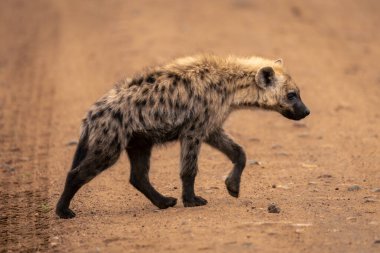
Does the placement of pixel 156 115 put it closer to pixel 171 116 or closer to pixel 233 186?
pixel 171 116

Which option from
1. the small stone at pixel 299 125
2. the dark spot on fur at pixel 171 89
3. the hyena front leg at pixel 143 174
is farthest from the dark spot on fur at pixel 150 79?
the small stone at pixel 299 125

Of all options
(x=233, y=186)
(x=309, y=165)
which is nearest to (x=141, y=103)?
(x=233, y=186)

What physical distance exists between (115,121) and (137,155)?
2.07ft

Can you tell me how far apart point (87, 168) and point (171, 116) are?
0.85 m

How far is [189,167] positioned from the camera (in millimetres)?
6898

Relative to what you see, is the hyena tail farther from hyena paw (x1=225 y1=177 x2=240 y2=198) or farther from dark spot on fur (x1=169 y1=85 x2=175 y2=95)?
hyena paw (x1=225 y1=177 x2=240 y2=198)

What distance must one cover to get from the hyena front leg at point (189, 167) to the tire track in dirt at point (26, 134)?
1.24 meters

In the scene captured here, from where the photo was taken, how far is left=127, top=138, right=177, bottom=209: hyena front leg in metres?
7.03

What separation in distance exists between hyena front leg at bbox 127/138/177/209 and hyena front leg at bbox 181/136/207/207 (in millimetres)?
217

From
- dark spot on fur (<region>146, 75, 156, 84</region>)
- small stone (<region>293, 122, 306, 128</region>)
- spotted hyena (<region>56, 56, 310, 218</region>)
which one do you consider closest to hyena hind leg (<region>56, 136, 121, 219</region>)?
spotted hyena (<region>56, 56, 310, 218</region>)

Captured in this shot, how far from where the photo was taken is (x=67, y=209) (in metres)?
6.81

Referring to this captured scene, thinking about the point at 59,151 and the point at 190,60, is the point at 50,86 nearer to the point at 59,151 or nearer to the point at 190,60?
the point at 59,151

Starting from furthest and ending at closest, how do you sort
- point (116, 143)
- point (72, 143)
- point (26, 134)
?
point (26, 134), point (72, 143), point (116, 143)

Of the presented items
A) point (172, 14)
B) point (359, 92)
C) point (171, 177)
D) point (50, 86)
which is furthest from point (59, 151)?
point (172, 14)
